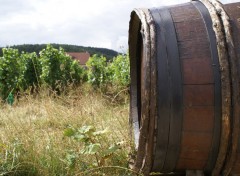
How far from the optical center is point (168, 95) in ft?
7.05

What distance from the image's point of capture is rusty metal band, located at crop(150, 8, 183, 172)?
2.15m

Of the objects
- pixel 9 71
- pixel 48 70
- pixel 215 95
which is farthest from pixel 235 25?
pixel 9 71

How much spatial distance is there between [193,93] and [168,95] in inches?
6.0

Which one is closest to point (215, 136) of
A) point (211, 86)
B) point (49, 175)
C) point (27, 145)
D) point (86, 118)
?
point (211, 86)

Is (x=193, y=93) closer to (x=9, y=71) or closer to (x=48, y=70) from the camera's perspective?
(x=48, y=70)

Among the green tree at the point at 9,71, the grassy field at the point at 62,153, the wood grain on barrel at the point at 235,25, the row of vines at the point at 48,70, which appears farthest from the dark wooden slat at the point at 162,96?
the green tree at the point at 9,71

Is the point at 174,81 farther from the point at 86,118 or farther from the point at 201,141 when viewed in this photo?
the point at 86,118

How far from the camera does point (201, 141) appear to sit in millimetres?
2201

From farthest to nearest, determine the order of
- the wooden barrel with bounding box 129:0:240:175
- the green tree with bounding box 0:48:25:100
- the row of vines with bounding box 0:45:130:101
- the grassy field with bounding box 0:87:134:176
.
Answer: the green tree with bounding box 0:48:25:100
the row of vines with bounding box 0:45:130:101
the grassy field with bounding box 0:87:134:176
the wooden barrel with bounding box 129:0:240:175

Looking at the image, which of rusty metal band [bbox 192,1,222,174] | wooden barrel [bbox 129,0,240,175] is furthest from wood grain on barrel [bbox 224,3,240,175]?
rusty metal band [bbox 192,1,222,174]

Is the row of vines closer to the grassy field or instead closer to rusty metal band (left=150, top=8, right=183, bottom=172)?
the grassy field

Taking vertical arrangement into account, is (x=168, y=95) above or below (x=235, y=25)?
below

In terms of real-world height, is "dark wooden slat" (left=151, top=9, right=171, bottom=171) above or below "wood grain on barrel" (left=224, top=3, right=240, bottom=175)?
below

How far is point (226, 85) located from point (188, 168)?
0.64 meters
